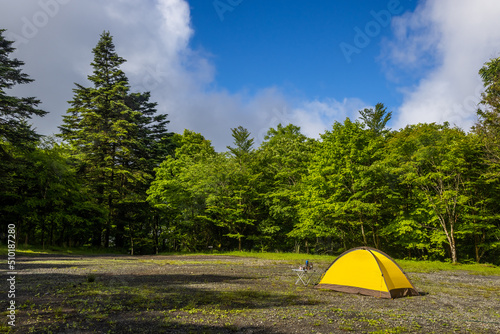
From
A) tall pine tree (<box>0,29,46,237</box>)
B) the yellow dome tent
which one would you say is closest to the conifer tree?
tall pine tree (<box>0,29,46,237</box>)

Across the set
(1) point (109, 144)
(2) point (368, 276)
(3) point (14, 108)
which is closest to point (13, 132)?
(3) point (14, 108)

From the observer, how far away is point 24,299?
8477 millimetres

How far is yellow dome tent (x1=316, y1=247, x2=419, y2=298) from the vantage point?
10922mm

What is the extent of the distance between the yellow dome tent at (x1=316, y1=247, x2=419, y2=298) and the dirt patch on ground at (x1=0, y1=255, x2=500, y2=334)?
48 centimetres

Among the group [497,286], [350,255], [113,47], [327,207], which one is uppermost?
[113,47]

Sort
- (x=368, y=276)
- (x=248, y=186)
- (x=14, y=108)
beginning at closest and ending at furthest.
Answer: (x=368, y=276) < (x=14, y=108) < (x=248, y=186)

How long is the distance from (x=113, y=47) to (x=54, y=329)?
133ft

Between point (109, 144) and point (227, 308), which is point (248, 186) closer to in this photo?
point (109, 144)

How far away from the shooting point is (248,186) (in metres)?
36.6

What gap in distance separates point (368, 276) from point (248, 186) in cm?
2573

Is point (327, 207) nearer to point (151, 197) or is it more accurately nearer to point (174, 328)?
point (151, 197)

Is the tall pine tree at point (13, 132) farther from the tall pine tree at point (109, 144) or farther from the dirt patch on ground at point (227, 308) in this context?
the dirt patch on ground at point (227, 308)

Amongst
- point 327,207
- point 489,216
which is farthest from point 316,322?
point 489,216

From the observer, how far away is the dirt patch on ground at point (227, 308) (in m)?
6.84
